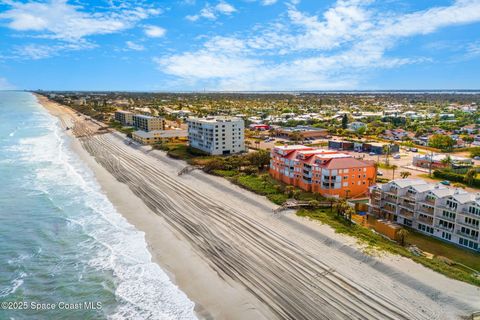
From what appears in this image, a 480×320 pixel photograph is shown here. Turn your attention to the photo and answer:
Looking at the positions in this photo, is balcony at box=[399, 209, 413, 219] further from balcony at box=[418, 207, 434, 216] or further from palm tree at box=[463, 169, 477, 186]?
palm tree at box=[463, 169, 477, 186]

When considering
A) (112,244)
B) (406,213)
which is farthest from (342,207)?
(112,244)

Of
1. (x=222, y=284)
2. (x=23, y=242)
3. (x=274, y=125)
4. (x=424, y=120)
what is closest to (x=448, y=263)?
(x=222, y=284)

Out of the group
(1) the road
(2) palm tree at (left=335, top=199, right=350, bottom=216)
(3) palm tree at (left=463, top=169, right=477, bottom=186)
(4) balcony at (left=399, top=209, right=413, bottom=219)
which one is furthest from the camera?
(3) palm tree at (left=463, top=169, right=477, bottom=186)

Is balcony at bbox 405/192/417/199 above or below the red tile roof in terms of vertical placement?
below

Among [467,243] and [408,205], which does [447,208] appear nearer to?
[467,243]

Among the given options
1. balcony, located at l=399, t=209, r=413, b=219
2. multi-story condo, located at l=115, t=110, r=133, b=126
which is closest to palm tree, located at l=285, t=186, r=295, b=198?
balcony, located at l=399, t=209, r=413, b=219

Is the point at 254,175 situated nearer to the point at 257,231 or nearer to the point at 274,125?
the point at 257,231
